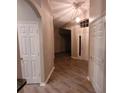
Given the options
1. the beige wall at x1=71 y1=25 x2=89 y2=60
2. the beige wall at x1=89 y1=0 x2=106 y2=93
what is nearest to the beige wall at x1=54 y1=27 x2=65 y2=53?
the beige wall at x1=71 y1=25 x2=89 y2=60

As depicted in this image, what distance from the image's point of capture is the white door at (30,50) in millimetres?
5489

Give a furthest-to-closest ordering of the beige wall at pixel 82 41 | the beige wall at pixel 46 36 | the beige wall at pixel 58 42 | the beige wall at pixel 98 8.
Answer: the beige wall at pixel 58 42 < the beige wall at pixel 82 41 < the beige wall at pixel 46 36 < the beige wall at pixel 98 8

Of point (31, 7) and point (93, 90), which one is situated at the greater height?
A: point (31, 7)

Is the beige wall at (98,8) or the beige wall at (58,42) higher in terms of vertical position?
the beige wall at (98,8)

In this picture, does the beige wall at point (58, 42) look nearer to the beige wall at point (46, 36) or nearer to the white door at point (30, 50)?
the beige wall at point (46, 36)

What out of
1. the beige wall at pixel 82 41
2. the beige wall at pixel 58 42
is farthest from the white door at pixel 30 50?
the beige wall at pixel 58 42

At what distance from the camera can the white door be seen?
5.49 metres

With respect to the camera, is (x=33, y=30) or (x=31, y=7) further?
(x=33, y=30)

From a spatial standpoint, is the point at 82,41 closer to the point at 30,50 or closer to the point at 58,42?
the point at 58,42
